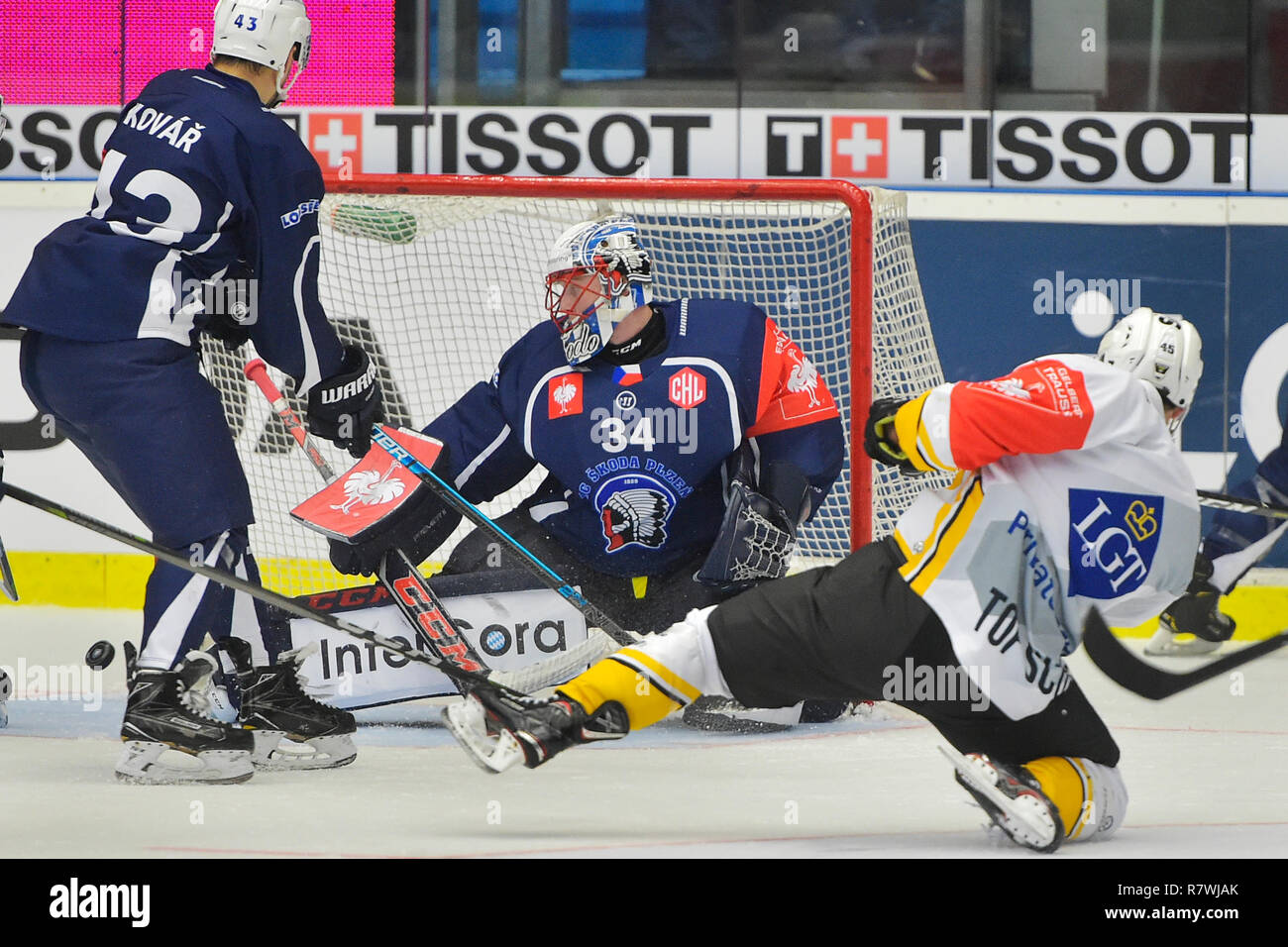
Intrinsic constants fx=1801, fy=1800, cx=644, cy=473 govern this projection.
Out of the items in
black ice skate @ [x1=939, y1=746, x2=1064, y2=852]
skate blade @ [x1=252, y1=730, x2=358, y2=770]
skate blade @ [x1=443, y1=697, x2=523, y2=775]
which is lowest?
skate blade @ [x1=252, y1=730, x2=358, y2=770]

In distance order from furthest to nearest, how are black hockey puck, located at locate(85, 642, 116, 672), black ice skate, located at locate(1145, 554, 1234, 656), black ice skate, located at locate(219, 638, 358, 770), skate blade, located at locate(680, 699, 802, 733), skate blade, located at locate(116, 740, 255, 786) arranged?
1. black ice skate, located at locate(1145, 554, 1234, 656)
2. skate blade, located at locate(680, 699, 802, 733)
3. black hockey puck, located at locate(85, 642, 116, 672)
4. black ice skate, located at locate(219, 638, 358, 770)
5. skate blade, located at locate(116, 740, 255, 786)

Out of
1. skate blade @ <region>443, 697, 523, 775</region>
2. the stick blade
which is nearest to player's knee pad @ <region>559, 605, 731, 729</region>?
skate blade @ <region>443, 697, 523, 775</region>

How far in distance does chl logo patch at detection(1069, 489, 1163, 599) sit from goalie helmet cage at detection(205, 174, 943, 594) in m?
1.76

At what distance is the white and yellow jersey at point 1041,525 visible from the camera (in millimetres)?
2398

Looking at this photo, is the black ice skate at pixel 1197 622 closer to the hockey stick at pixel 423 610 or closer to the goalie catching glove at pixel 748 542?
the goalie catching glove at pixel 748 542

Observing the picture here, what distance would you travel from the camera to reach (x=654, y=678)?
2.49 m

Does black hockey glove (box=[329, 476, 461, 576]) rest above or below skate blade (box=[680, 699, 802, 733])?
above

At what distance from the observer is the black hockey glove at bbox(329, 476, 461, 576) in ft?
11.0

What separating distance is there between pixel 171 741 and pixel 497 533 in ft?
2.34

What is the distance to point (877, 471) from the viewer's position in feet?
13.8

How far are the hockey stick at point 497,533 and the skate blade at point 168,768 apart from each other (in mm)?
644

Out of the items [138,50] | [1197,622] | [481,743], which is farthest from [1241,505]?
[138,50]

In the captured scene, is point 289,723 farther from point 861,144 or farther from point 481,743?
point 861,144

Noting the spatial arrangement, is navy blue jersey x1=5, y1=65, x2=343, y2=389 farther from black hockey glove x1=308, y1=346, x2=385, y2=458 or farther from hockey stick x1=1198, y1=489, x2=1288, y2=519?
hockey stick x1=1198, y1=489, x2=1288, y2=519
